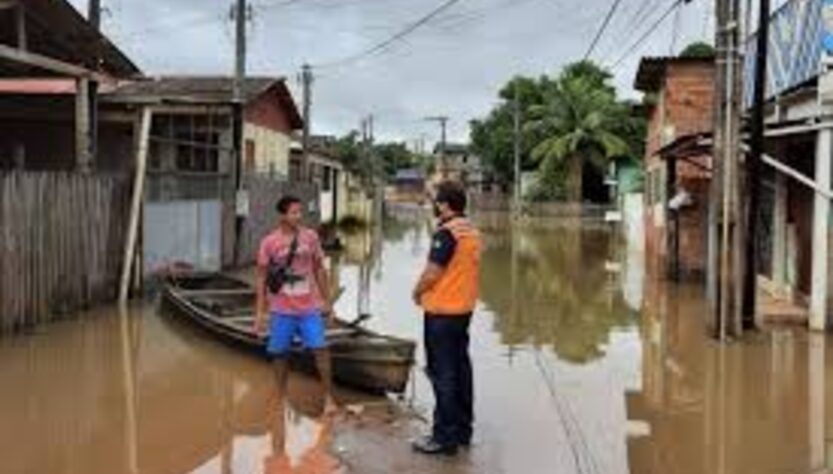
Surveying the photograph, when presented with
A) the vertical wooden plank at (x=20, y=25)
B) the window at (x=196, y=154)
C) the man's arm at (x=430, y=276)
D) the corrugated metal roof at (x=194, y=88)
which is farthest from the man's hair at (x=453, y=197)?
the window at (x=196, y=154)

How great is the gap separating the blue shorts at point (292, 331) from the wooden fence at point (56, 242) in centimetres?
605

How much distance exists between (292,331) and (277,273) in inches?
21.6

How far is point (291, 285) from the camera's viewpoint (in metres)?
11.2

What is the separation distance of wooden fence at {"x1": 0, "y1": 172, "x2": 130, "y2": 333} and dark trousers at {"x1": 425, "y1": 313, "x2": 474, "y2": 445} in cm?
811

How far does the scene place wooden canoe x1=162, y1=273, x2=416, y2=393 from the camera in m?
12.1

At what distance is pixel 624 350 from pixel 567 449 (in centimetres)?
658

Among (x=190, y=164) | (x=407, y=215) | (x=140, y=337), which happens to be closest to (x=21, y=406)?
(x=140, y=337)

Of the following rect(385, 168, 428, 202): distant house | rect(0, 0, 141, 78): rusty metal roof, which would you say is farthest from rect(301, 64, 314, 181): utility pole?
rect(385, 168, 428, 202): distant house

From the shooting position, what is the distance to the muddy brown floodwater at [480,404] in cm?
998

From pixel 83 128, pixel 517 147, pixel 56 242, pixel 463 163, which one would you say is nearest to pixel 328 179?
pixel 517 147

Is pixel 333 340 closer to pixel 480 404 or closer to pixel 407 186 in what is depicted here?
pixel 480 404

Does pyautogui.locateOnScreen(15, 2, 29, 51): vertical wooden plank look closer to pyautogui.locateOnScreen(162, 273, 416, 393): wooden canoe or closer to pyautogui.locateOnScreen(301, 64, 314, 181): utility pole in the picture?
pyautogui.locateOnScreen(162, 273, 416, 393): wooden canoe

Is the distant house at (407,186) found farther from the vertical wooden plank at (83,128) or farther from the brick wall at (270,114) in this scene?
the vertical wooden plank at (83,128)

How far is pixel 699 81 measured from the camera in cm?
3028
